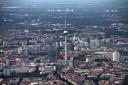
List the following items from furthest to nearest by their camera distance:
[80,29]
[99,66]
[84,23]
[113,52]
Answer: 1. [84,23]
2. [80,29]
3. [113,52]
4. [99,66]

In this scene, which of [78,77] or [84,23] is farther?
[84,23]

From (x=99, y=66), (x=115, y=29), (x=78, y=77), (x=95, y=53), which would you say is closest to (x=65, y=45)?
(x=95, y=53)

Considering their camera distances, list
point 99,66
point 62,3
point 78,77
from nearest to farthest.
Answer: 1. point 78,77
2. point 99,66
3. point 62,3

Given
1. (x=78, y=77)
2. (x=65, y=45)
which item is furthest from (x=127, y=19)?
(x=78, y=77)

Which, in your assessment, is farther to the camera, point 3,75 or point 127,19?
point 127,19

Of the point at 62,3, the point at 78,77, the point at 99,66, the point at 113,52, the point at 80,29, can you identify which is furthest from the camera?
the point at 62,3

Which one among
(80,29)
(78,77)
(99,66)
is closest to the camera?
(78,77)

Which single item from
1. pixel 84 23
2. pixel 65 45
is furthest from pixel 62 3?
pixel 65 45

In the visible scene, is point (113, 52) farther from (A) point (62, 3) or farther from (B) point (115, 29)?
(A) point (62, 3)

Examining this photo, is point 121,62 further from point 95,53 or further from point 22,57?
point 22,57
